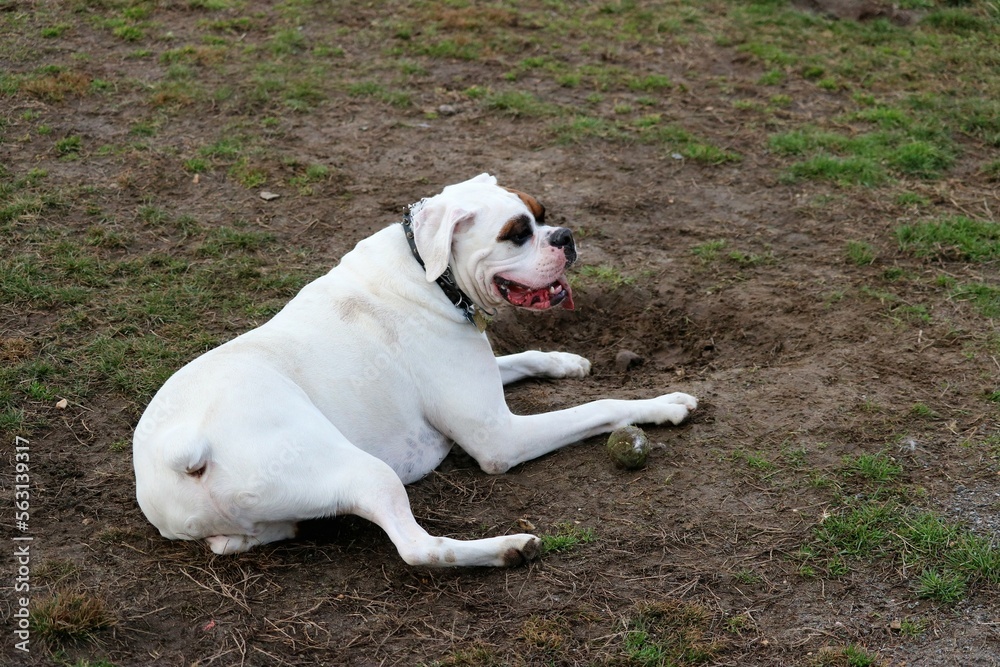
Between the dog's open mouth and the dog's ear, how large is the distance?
0.28 meters

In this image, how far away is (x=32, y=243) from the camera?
6688 mm

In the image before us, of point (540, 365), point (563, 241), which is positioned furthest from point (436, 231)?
point (540, 365)

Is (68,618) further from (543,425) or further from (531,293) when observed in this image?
(531,293)

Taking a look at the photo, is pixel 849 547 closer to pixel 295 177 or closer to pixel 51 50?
pixel 295 177

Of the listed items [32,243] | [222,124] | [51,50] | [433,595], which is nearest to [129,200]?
[32,243]

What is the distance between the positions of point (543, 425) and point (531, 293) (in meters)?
0.61

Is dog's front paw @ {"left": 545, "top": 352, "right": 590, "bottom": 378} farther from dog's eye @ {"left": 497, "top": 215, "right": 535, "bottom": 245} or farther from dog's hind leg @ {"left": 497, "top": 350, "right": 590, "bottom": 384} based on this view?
dog's eye @ {"left": 497, "top": 215, "right": 535, "bottom": 245}

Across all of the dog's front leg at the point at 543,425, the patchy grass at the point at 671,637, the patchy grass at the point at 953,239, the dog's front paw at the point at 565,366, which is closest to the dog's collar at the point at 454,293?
the dog's front leg at the point at 543,425

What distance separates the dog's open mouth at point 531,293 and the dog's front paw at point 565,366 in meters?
0.83

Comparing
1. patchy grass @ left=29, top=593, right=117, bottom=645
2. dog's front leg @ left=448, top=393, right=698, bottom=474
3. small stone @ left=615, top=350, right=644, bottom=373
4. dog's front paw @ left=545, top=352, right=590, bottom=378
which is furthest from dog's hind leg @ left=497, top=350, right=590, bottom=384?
patchy grass @ left=29, top=593, right=117, bottom=645

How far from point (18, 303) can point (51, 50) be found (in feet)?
13.7

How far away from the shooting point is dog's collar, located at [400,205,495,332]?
4.69 metres

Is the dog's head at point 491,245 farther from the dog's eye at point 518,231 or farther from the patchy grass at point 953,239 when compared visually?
the patchy grass at point 953,239

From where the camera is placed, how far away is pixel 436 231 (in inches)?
179
